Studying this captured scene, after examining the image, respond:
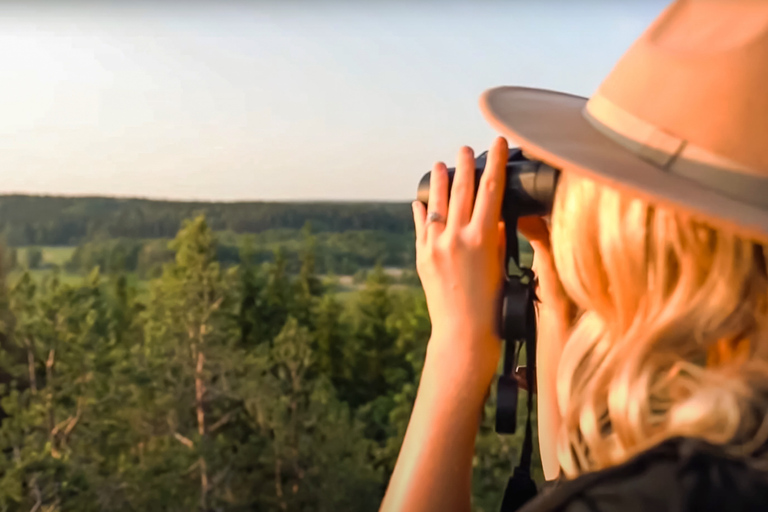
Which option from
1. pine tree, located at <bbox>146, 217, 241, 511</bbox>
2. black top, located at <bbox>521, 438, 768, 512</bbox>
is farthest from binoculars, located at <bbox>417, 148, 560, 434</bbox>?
pine tree, located at <bbox>146, 217, 241, 511</bbox>

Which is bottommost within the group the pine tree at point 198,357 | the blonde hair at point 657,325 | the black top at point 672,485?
the pine tree at point 198,357

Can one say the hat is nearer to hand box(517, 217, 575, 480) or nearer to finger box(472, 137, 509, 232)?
finger box(472, 137, 509, 232)

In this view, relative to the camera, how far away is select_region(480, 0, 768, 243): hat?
1.32 ft

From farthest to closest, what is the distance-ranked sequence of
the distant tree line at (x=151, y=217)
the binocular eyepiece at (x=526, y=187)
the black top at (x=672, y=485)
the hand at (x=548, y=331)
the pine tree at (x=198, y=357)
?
the pine tree at (x=198, y=357) → the distant tree line at (x=151, y=217) → the hand at (x=548, y=331) → the binocular eyepiece at (x=526, y=187) → the black top at (x=672, y=485)

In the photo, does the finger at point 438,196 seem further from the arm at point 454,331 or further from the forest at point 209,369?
the forest at point 209,369

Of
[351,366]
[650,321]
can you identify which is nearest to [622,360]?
[650,321]

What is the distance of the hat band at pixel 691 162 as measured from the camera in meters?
0.41

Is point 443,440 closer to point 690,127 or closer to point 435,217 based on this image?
point 435,217

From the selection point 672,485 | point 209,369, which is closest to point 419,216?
point 672,485

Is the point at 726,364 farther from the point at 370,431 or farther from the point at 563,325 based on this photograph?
the point at 370,431

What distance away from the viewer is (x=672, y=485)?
33cm

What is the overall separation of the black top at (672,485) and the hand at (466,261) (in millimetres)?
172

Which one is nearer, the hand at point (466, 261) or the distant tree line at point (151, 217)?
the hand at point (466, 261)

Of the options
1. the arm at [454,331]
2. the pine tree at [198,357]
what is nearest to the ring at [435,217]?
the arm at [454,331]
